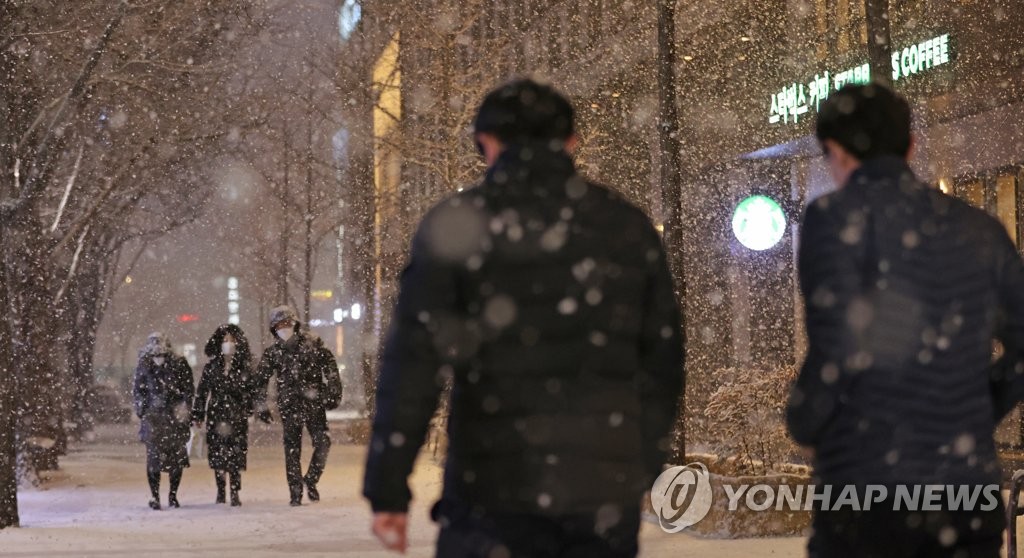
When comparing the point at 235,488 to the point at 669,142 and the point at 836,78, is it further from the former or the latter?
the point at 836,78

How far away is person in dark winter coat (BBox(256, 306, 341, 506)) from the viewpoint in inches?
581

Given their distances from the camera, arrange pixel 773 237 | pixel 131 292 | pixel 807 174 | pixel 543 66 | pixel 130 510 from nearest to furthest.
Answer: pixel 130 510 → pixel 773 237 → pixel 807 174 → pixel 543 66 → pixel 131 292

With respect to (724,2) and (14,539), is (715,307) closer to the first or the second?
(724,2)

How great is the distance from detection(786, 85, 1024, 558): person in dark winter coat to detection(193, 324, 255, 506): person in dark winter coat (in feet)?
39.6

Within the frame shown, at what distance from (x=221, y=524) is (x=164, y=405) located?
269 centimetres

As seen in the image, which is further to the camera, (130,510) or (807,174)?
(807,174)

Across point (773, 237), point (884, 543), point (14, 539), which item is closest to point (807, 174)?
point (773, 237)

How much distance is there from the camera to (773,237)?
20.9 meters

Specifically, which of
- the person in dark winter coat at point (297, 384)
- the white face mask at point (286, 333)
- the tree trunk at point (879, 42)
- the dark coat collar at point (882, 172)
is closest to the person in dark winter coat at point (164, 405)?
the person in dark winter coat at point (297, 384)

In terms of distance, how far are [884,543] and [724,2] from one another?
23.2 m

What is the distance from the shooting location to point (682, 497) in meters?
11.6

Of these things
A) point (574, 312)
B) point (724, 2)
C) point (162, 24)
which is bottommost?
point (574, 312)

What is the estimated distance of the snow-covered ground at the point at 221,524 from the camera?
424 inches

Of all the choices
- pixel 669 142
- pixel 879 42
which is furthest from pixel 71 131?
pixel 879 42
